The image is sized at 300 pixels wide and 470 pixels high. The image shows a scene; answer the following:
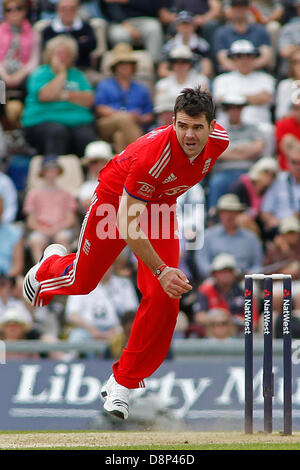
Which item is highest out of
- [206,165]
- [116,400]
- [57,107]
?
[57,107]

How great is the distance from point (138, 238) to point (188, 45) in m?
7.41

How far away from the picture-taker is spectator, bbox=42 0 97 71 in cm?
1389

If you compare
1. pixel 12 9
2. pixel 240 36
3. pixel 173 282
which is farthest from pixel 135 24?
pixel 173 282

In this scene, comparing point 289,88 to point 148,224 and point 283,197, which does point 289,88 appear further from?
point 148,224

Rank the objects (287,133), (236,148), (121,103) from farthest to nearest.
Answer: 1. (121,103)
2. (287,133)
3. (236,148)

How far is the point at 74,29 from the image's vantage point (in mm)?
14008

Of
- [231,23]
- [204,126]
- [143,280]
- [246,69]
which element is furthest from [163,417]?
[231,23]

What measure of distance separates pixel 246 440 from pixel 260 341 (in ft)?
8.80

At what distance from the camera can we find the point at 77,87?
13.5m

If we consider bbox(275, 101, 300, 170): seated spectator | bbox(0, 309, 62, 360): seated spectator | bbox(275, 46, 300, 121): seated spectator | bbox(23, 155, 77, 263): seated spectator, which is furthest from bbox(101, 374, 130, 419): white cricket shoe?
bbox(275, 46, 300, 121): seated spectator

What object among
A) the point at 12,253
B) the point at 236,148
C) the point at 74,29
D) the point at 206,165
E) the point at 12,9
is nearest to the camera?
the point at 206,165

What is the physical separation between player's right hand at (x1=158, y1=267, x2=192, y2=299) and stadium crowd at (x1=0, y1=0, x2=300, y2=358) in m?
3.44

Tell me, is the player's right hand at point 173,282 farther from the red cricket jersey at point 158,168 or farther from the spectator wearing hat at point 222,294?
the spectator wearing hat at point 222,294

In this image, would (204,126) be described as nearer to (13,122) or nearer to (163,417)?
(163,417)
